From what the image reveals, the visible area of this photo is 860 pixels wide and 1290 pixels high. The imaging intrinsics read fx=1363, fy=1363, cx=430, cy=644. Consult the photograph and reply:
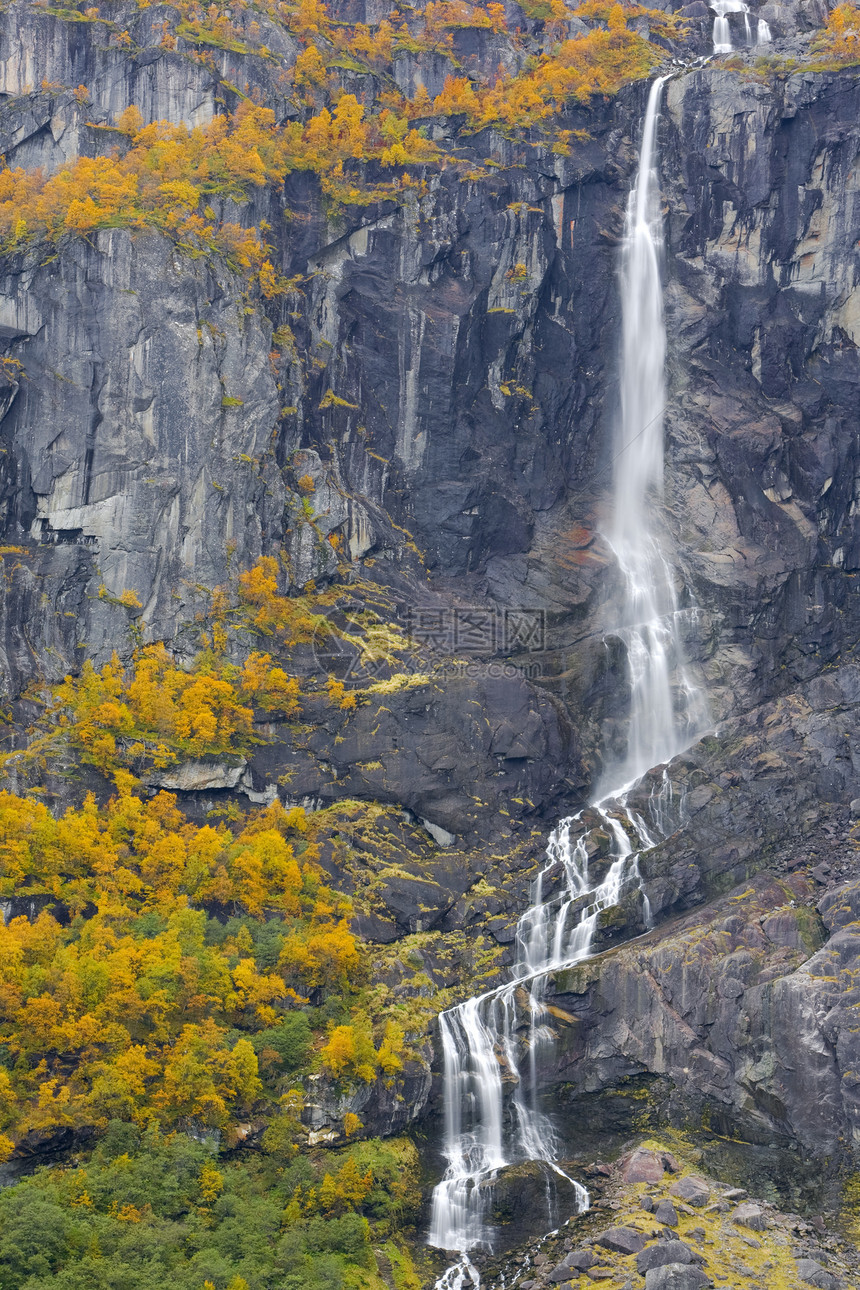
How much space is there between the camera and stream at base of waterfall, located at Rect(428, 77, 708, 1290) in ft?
221

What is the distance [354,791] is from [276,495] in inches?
854

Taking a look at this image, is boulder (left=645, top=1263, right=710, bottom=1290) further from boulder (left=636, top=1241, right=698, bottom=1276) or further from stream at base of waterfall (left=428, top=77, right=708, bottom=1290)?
stream at base of waterfall (left=428, top=77, right=708, bottom=1290)

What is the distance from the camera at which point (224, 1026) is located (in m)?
67.2

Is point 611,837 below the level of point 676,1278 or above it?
above

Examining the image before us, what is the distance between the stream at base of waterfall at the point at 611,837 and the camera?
221 ft

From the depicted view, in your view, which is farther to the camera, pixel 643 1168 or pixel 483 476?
pixel 483 476

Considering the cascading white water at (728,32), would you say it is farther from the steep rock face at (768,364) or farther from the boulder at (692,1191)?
the boulder at (692,1191)

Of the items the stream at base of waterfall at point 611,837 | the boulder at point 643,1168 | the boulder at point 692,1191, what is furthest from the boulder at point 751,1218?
the stream at base of waterfall at point 611,837

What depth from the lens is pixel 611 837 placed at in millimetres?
82500

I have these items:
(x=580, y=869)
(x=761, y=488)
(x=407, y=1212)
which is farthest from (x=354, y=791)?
(x=761, y=488)

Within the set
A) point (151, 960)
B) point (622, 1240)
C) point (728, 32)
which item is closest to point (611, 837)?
point (622, 1240)

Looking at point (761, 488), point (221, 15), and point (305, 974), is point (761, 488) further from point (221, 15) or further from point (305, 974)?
point (221, 15)

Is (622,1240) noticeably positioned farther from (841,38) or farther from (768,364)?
(841,38)

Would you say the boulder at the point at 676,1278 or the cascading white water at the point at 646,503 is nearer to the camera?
the boulder at the point at 676,1278
